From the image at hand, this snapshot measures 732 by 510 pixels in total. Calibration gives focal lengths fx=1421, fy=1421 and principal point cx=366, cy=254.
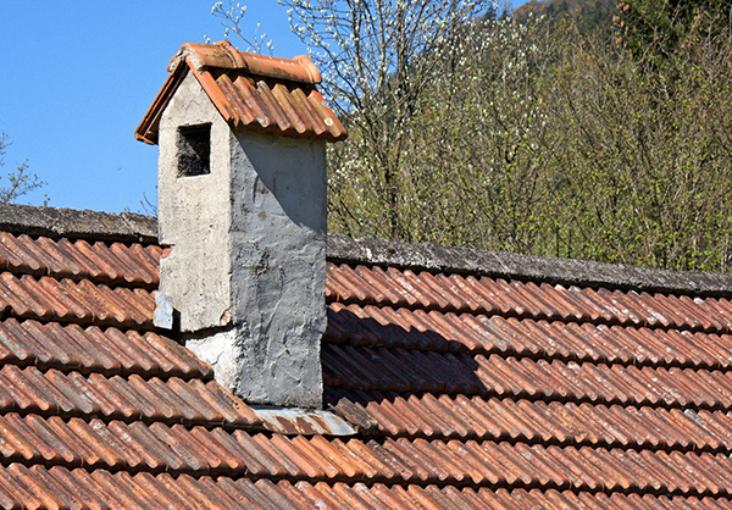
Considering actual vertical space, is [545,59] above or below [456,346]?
above

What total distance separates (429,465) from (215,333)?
4.09ft

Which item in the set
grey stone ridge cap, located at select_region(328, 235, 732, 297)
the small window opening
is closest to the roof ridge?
the small window opening

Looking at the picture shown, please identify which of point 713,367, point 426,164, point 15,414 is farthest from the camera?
point 426,164

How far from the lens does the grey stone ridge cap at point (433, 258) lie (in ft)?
24.0

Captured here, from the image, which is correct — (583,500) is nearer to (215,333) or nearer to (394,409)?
(394,409)

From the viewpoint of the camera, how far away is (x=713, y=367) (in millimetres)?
9055

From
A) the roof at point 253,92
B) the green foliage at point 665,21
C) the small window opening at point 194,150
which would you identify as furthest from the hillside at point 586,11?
the small window opening at point 194,150

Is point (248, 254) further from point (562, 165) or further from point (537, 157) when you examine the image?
point (562, 165)

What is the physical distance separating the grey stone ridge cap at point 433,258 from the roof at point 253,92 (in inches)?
20.4

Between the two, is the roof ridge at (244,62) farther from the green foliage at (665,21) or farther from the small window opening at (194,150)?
the green foliage at (665,21)

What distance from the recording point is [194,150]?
24.0 feet

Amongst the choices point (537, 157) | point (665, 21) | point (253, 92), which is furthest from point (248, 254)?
point (665, 21)

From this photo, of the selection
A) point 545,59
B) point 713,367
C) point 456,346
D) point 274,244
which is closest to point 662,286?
point 713,367

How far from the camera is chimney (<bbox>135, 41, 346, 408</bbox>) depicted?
6.88 meters
